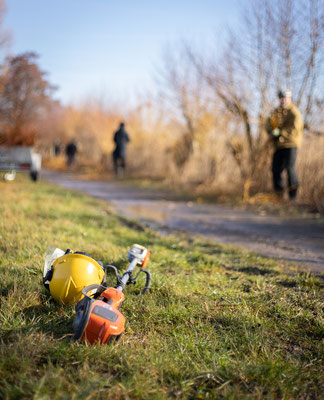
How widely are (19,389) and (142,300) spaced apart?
118 centimetres

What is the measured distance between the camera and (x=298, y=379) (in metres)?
1.85

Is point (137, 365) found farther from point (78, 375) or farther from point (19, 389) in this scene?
point (19, 389)

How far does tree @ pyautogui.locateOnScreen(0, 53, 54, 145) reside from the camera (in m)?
9.62

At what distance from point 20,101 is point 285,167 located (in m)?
7.43

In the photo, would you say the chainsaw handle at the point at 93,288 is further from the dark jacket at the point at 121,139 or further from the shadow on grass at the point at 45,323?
the dark jacket at the point at 121,139

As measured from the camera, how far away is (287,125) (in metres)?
7.37

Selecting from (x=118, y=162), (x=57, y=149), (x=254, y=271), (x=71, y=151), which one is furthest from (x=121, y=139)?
(x=57, y=149)

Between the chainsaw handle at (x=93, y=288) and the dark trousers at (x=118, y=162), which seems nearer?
the chainsaw handle at (x=93, y=288)

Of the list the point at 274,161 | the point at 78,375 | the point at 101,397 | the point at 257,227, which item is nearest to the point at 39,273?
the point at 78,375

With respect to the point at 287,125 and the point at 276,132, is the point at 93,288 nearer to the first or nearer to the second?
the point at 276,132

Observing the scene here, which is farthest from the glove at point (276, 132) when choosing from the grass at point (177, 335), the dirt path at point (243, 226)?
the grass at point (177, 335)

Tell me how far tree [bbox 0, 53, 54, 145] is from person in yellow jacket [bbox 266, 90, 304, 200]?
22.3 feet

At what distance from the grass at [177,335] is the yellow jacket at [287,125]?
4.32 m

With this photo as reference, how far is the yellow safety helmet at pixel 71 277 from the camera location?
2.48 meters
